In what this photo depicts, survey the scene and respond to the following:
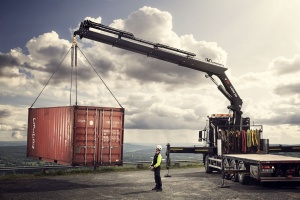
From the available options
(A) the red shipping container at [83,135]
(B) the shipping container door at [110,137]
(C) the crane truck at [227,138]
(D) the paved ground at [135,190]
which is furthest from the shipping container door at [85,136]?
(C) the crane truck at [227,138]

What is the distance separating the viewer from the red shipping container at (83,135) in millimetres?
12945

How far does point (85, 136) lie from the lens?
1322 centimetres

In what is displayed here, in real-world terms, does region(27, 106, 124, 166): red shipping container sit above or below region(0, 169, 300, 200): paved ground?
above

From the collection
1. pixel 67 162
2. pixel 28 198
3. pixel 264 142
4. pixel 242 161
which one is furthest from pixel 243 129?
pixel 28 198

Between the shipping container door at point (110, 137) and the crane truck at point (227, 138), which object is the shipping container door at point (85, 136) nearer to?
the shipping container door at point (110, 137)

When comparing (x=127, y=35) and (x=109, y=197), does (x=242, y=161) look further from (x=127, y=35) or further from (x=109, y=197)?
(x=127, y=35)

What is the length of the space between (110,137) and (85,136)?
3.91 ft

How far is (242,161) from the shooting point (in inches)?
502

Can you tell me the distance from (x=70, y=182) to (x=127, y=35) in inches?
290

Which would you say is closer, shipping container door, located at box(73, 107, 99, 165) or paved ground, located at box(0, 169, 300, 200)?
paved ground, located at box(0, 169, 300, 200)

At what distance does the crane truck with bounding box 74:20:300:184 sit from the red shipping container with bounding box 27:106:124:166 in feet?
10.1

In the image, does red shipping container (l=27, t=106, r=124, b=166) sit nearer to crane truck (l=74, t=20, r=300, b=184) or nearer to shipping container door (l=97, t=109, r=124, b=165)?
shipping container door (l=97, t=109, r=124, b=165)

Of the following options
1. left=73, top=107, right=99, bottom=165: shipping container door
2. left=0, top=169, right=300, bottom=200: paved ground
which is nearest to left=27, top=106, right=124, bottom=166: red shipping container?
left=73, top=107, right=99, bottom=165: shipping container door

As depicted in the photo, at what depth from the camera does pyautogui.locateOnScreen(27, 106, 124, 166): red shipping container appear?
42.5 ft
